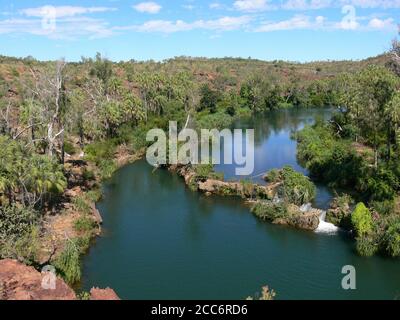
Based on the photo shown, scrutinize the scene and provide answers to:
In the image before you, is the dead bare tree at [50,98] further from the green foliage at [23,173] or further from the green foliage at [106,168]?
the green foliage at [23,173]

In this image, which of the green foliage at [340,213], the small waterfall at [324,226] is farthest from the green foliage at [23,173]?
the green foliage at [340,213]

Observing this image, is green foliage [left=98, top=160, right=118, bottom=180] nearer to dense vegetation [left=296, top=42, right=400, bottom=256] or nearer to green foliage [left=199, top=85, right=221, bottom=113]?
dense vegetation [left=296, top=42, right=400, bottom=256]

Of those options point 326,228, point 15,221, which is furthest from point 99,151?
point 326,228

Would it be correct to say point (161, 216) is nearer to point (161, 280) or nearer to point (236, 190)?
point (236, 190)

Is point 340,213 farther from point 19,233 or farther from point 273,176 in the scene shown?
point 19,233

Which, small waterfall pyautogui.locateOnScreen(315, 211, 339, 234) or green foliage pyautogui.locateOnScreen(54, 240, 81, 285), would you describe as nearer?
green foliage pyautogui.locateOnScreen(54, 240, 81, 285)

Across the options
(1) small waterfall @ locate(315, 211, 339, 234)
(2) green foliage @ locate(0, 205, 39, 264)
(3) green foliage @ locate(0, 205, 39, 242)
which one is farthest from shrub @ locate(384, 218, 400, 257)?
(3) green foliage @ locate(0, 205, 39, 242)
